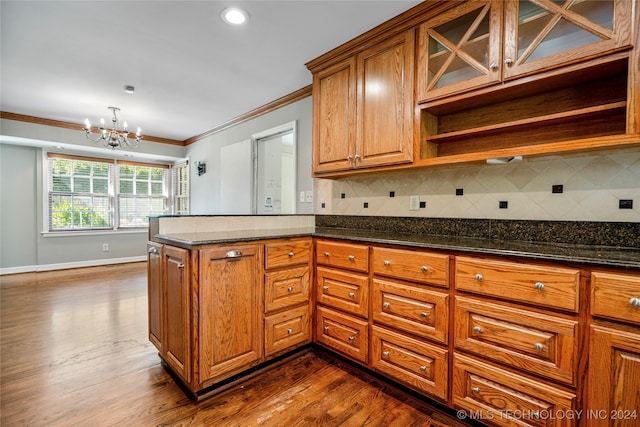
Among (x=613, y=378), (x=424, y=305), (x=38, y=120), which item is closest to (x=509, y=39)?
(x=424, y=305)

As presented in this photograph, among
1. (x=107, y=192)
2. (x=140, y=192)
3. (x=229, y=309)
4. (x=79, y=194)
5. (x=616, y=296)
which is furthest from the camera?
(x=140, y=192)

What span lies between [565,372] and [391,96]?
1.81 metres

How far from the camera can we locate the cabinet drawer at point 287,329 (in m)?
1.94

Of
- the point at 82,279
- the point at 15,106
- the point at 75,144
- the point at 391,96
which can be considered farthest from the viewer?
the point at 75,144

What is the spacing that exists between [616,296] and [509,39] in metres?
1.34

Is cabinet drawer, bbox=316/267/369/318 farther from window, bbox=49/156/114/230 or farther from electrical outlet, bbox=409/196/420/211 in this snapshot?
window, bbox=49/156/114/230

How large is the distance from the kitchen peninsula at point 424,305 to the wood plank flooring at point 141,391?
12 cm

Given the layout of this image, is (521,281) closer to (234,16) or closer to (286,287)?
(286,287)

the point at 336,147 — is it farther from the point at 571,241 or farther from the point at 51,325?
the point at 51,325

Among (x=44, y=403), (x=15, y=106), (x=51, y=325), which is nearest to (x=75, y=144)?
(x=15, y=106)

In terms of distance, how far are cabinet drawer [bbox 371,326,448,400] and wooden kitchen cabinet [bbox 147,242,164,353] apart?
4.77 ft

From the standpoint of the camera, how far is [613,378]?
1.07 m

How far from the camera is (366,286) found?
1.86 metres

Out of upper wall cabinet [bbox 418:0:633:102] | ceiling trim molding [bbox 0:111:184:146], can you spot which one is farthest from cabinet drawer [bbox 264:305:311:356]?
ceiling trim molding [bbox 0:111:184:146]
